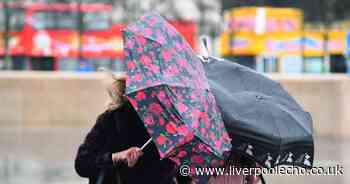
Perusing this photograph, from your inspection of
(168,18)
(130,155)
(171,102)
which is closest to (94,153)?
(130,155)

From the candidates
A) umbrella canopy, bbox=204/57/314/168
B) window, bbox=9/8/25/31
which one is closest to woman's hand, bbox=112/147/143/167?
umbrella canopy, bbox=204/57/314/168

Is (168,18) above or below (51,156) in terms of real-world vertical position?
above

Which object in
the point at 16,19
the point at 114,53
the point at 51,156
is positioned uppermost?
the point at 16,19

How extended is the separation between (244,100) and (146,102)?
0.50 metres

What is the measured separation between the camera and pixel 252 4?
45.2 feet

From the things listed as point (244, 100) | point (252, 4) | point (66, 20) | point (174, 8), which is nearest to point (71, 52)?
point (66, 20)

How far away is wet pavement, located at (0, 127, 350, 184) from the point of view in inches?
375

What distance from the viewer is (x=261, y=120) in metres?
3.71

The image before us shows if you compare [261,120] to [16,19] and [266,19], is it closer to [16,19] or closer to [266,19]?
[16,19]

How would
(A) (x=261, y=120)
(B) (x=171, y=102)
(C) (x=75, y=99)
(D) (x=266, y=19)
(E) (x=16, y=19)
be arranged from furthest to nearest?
(D) (x=266, y=19), (E) (x=16, y=19), (C) (x=75, y=99), (A) (x=261, y=120), (B) (x=171, y=102)

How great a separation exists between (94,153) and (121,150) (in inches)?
5.2

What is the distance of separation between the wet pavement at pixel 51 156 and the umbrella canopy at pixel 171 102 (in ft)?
18.9

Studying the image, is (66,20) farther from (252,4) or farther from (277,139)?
→ (277,139)

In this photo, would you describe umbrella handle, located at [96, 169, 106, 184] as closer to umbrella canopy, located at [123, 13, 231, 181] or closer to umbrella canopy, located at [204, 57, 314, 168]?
umbrella canopy, located at [123, 13, 231, 181]
